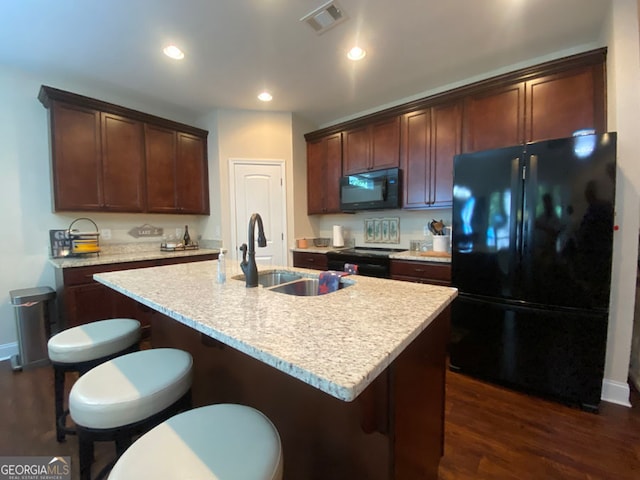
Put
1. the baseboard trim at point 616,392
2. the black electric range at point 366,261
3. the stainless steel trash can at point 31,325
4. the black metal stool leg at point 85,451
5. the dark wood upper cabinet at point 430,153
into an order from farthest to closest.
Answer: the black electric range at point 366,261 → the dark wood upper cabinet at point 430,153 → the stainless steel trash can at point 31,325 → the baseboard trim at point 616,392 → the black metal stool leg at point 85,451

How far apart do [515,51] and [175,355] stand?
3.36m

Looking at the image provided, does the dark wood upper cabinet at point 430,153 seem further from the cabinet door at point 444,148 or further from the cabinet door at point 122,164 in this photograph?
the cabinet door at point 122,164

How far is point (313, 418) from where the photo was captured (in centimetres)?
99

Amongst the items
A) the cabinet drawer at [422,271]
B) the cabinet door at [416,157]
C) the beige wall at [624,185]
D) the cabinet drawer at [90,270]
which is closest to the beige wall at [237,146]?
the cabinet drawer at [90,270]

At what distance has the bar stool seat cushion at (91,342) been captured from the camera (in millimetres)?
1344

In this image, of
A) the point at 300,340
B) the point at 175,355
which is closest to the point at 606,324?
the point at 300,340

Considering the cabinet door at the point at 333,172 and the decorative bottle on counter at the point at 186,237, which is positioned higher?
the cabinet door at the point at 333,172

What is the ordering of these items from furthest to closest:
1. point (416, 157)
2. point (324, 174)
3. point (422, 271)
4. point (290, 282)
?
point (324, 174)
point (416, 157)
point (422, 271)
point (290, 282)

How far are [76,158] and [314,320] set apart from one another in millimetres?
3217

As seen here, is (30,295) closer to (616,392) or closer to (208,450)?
(208,450)

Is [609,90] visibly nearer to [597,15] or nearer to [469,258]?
[597,15]

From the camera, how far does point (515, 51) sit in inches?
94.3

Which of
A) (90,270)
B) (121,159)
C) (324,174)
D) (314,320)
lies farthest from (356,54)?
(90,270)

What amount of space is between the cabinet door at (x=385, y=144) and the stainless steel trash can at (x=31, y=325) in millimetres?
3519
